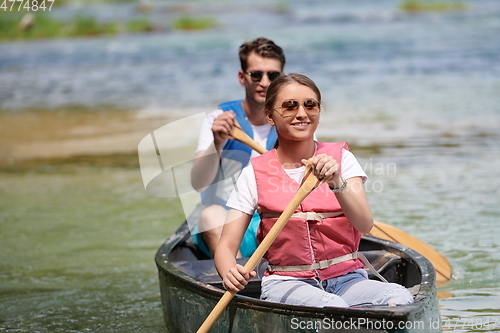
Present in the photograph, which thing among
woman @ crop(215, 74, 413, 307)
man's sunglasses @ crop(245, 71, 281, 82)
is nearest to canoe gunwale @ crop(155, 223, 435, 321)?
woman @ crop(215, 74, 413, 307)

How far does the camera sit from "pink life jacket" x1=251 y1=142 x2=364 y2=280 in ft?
10.3

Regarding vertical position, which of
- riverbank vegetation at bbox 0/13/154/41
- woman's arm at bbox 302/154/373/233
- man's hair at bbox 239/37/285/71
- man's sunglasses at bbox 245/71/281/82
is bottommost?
woman's arm at bbox 302/154/373/233

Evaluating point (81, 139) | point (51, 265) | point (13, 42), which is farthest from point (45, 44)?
point (51, 265)

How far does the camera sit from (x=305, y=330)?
2.90m

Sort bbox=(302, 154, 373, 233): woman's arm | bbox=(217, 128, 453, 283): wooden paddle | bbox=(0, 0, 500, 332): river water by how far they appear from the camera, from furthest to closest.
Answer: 1. bbox=(0, 0, 500, 332): river water
2. bbox=(217, 128, 453, 283): wooden paddle
3. bbox=(302, 154, 373, 233): woman's arm

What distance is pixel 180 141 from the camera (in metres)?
4.23

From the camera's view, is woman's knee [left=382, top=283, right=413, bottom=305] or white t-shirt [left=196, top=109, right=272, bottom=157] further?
white t-shirt [left=196, top=109, right=272, bottom=157]

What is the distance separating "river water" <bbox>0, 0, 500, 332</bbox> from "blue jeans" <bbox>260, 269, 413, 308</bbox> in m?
0.68

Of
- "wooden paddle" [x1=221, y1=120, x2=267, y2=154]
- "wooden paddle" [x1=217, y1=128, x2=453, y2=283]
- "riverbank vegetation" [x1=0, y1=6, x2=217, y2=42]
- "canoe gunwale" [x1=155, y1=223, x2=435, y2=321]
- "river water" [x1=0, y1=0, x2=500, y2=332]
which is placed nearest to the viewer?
"canoe gunwale" [x1=155, y1=223, x2=435, y2=321]

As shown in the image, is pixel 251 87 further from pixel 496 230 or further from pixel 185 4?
pixel 185 4

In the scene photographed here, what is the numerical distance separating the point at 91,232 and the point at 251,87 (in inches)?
103

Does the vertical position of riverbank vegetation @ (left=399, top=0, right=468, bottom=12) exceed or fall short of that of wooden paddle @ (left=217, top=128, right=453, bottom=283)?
it exceeds it

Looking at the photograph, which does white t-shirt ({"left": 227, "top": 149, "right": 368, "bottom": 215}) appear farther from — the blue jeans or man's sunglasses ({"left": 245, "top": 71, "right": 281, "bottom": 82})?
man's sunglasses ({"left": 245, "top": 71, "right": 281, "bottom": 82})

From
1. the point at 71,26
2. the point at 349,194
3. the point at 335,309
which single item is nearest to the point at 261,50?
the point at 349,194
